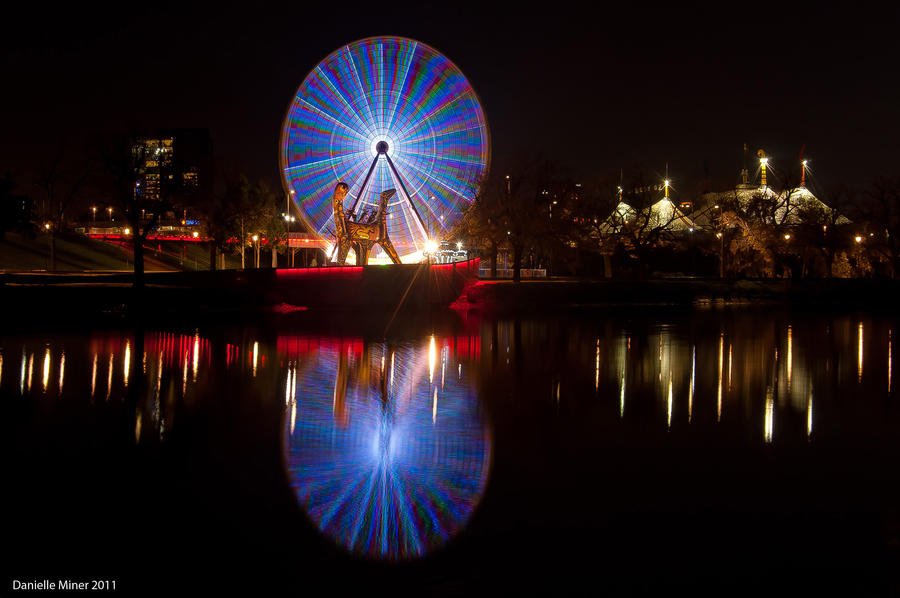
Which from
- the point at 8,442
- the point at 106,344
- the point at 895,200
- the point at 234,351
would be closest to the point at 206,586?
the point at 8,442

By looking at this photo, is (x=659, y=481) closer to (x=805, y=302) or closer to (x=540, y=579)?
(x=540, y=579)

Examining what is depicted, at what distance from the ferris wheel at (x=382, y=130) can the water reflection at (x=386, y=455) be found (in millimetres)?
31743

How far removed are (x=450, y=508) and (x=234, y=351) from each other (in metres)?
12.5

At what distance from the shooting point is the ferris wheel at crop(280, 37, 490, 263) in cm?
4456

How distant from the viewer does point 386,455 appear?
8359 mm

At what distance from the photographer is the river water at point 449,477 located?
17.7 ft

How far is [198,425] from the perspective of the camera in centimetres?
958

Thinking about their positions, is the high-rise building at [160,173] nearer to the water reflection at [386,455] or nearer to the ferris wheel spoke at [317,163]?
the ferris wheel spoke at [317,163]

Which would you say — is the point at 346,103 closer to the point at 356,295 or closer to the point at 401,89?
the point at 401,89

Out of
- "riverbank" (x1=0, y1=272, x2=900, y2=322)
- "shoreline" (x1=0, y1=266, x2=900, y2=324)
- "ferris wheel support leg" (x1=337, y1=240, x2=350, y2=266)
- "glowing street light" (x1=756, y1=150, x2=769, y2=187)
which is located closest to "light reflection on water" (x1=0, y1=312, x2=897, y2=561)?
"shoreline" (x1=0, y1=266, x2=900, y2=324)

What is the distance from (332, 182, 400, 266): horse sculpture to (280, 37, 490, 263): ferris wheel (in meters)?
1.49

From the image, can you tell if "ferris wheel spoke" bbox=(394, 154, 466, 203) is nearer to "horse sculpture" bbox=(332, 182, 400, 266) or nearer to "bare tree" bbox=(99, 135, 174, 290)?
"horse sculpture" bbox=(332, 182, 400, 266)

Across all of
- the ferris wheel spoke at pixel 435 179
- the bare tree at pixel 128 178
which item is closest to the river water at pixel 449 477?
the bare tree at pixel 128 178

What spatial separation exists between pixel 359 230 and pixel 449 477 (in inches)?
1460
